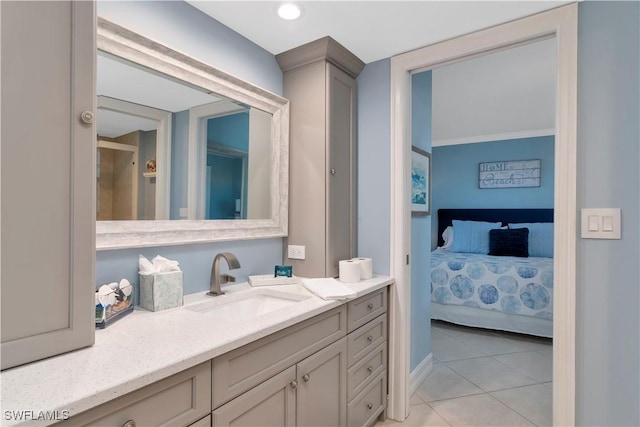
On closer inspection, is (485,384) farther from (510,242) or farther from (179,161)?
(179,161)

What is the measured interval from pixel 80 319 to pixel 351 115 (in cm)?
178

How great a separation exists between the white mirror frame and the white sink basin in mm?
→ 304

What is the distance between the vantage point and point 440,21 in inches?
69.1

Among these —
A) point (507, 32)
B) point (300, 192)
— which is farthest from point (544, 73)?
point (300, 192)

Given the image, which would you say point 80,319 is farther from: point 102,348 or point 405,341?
point 405,341

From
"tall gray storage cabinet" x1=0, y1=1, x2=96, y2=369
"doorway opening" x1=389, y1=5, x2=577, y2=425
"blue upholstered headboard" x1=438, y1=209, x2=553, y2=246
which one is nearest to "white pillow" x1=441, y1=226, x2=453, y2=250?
"blue upholstered headboard" x1=438, y1=209, x2=553, y2=246

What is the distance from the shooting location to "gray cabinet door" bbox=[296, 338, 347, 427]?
1376 mm

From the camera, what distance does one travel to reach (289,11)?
165 cm

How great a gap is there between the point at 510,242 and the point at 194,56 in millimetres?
4221

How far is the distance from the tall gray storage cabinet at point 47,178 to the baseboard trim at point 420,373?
2136mm

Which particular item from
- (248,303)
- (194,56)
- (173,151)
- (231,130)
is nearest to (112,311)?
(248,303)

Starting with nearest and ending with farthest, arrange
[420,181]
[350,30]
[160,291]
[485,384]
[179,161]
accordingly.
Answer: [160,291]
[179,161]
[350,30]
[485,384]
[420,181]

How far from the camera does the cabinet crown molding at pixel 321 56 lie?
76.3 inches

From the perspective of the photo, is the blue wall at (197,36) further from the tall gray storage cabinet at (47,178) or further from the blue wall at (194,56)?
the tall gray storage cabinet at (47,178)
